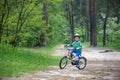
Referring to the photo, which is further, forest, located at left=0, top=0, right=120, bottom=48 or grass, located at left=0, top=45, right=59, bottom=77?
forest, located at left=0, top=0, right=120, bottom=48

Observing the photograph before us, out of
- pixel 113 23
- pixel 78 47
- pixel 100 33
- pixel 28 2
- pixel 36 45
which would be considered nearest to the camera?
pixel 78 47

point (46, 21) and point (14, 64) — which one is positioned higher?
point (46, 21)

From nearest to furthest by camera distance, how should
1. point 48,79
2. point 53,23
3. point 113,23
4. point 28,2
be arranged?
1. point 48,79
2. point 28,2
3. point 53,23
4. point 113,23

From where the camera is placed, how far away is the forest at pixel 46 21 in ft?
75.2

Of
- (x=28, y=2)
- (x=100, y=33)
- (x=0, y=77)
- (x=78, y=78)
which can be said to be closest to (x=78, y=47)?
(x=78, y=78)

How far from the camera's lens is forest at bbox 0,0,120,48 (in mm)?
22922

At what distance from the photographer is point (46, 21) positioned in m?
41.4

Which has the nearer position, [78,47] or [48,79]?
[48,79]

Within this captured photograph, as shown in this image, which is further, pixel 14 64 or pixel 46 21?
pixel 46 21

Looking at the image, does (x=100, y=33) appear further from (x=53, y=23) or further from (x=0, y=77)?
(x=0, y=77)

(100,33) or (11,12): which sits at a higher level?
(11,12)

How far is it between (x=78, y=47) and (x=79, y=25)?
60.0 meters

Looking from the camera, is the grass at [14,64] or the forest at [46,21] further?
the forest at [46,21]

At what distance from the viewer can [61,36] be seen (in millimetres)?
74875
